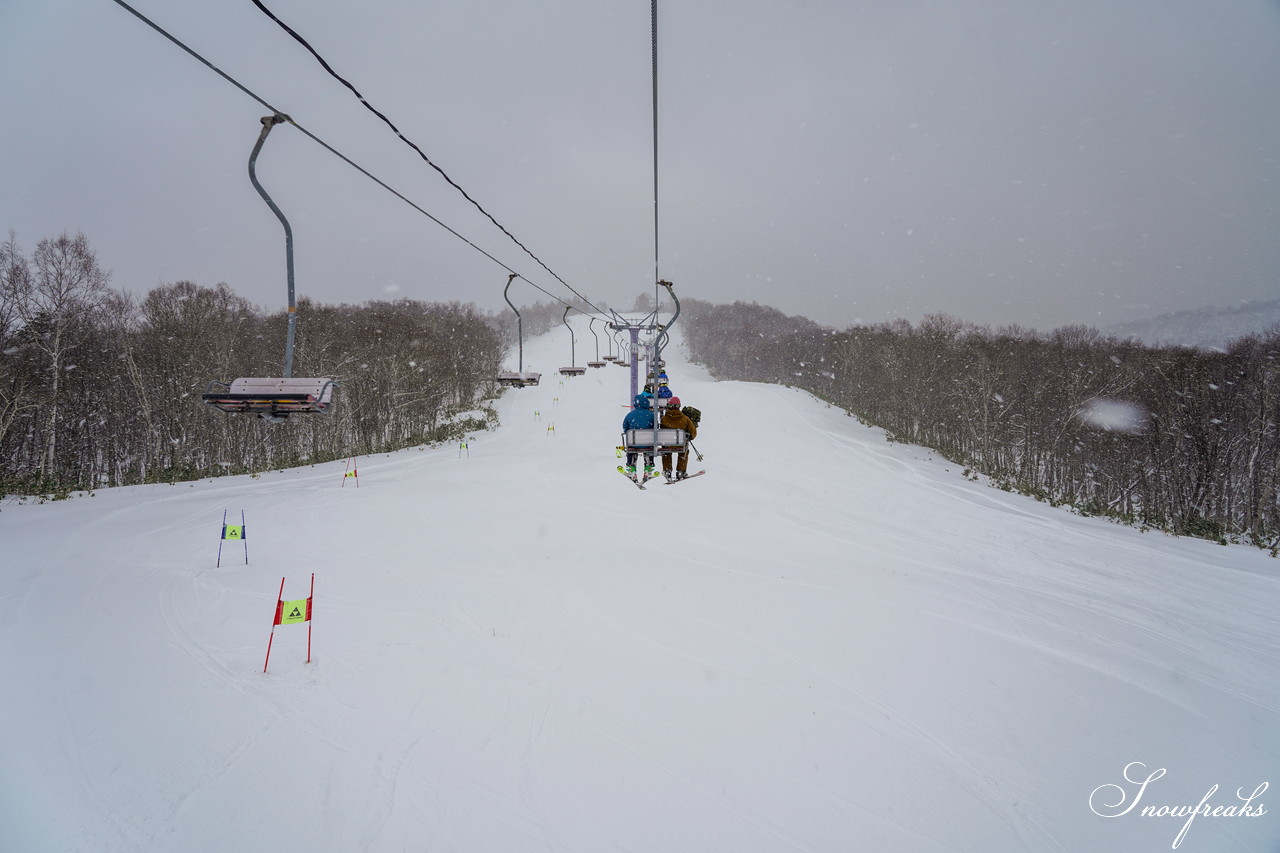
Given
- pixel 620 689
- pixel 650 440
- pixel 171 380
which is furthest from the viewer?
pixel 171 380

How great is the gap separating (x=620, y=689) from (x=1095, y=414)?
39.4 metres

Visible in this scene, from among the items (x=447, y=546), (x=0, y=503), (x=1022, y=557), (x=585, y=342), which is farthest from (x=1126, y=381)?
(x=585, y=342)

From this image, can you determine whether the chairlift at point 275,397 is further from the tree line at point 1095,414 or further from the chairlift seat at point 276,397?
the tree line at point 1095,414

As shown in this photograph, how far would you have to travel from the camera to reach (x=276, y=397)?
8.13 m

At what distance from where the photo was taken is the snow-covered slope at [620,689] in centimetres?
569

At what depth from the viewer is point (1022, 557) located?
1573 centimetres

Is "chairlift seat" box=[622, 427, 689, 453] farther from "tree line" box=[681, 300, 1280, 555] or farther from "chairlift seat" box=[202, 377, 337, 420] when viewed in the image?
"tree line" box=[681, 300, 1280, 555]

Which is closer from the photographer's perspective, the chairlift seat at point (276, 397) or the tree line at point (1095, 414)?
the chairlift seat at point (276, 397)

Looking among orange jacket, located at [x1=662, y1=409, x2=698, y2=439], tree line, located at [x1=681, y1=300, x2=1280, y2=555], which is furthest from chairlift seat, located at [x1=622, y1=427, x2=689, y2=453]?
tree line, located at [x1=681, y1=300, x2=1280, y2=555]

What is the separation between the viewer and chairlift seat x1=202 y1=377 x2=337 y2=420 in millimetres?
8078

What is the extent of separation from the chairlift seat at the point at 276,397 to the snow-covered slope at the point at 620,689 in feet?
14.4

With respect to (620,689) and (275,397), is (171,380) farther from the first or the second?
(620,689)

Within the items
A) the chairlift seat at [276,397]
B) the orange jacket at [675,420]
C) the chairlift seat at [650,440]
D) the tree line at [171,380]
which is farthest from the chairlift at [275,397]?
the tree line at [171,380]

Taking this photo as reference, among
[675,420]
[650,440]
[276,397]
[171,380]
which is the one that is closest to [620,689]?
[650,440]
